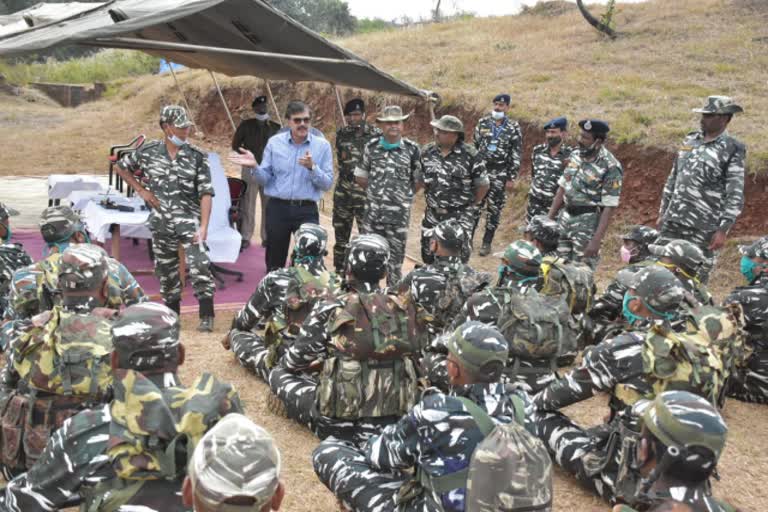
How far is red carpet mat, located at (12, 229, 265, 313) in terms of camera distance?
7.29 metres

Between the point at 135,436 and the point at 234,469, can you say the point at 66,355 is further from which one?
the point at 234,469

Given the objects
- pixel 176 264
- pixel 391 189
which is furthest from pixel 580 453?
pixel 176 264

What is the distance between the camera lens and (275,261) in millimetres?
6805

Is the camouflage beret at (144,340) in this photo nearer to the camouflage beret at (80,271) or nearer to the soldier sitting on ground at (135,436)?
the soldier sitting on ground at (135,436)

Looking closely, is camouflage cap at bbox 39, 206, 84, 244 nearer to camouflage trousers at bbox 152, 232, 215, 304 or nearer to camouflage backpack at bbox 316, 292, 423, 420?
camouflage trousers at bbox 152, 232, 215, 304

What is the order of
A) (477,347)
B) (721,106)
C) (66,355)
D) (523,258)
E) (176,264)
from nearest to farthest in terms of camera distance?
(477,347), (66,355), (523,258), (721,106), (176,264)

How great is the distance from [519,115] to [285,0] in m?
32.3

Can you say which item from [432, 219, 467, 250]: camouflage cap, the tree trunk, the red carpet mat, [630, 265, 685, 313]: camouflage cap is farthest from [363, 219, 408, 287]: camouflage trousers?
the tree trunk

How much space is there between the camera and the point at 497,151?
983 cm

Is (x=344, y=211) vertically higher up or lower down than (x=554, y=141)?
lower down

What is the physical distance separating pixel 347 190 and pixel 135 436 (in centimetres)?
574

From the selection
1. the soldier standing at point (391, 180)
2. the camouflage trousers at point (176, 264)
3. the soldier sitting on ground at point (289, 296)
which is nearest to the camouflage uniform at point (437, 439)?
the soldier sitting on ground at point (289, 296)

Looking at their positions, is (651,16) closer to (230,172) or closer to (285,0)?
(230,172)

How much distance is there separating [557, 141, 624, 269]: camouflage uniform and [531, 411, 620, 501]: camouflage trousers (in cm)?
304
